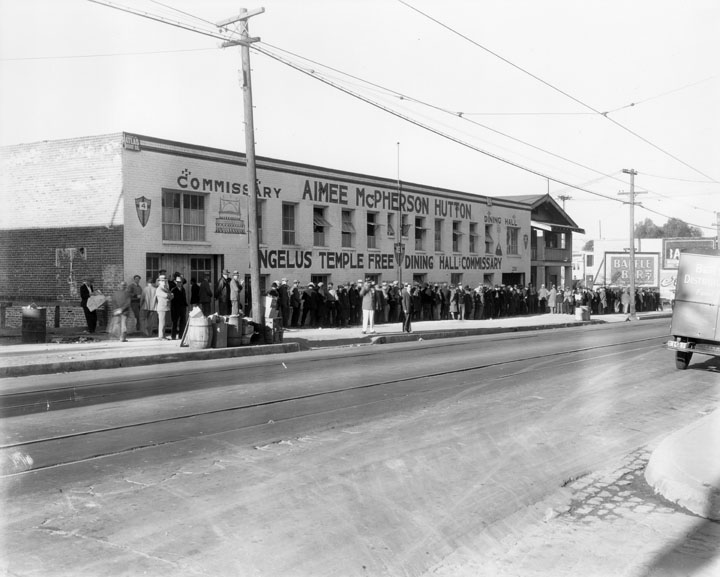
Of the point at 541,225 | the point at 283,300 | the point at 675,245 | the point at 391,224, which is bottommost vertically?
the point at 283,300

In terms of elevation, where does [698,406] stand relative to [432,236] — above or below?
below

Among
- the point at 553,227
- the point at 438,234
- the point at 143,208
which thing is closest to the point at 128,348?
the point at 143,208

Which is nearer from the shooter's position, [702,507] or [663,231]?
[702,507]

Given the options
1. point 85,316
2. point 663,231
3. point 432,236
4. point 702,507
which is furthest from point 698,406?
point 663,231

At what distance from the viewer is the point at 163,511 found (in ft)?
17.4

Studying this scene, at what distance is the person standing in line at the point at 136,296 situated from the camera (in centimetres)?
1947

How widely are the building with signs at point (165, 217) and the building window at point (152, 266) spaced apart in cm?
3

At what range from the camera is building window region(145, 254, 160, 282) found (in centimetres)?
2173

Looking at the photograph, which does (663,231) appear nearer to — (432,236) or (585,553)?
(432,236)

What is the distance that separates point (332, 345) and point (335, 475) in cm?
1389

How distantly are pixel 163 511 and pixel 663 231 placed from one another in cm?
15088

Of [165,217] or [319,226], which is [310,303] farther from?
[165,217]

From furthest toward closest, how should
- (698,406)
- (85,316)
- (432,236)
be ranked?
(432,236) < (85,316) < (698,406)

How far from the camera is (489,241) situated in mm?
41062
